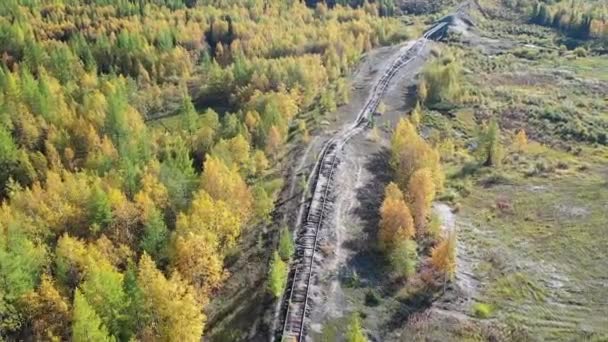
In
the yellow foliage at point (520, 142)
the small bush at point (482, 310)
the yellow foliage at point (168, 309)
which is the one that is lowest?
the small bush at point (482, 310)

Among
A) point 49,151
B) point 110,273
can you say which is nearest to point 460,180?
point 110,273

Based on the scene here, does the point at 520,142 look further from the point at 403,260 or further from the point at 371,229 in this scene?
the point at 403,260

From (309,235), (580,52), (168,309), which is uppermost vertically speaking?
(580,52)

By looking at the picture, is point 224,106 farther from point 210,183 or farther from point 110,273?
point 110,273

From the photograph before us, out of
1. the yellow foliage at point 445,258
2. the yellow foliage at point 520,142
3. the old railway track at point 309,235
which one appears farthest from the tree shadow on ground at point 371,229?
the yellow foliage at point 520,142

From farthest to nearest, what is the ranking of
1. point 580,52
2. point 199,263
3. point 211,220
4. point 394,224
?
Answer: point 580,52
point 394,224
point 211,220
point 199,263

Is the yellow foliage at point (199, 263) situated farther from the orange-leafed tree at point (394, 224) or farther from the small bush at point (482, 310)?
the small bush at point (482, 310)

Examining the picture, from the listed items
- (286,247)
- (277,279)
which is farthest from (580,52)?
(277,279)

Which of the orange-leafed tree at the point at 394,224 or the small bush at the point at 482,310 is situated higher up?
the orange-leafed tree at the point at 394,224
